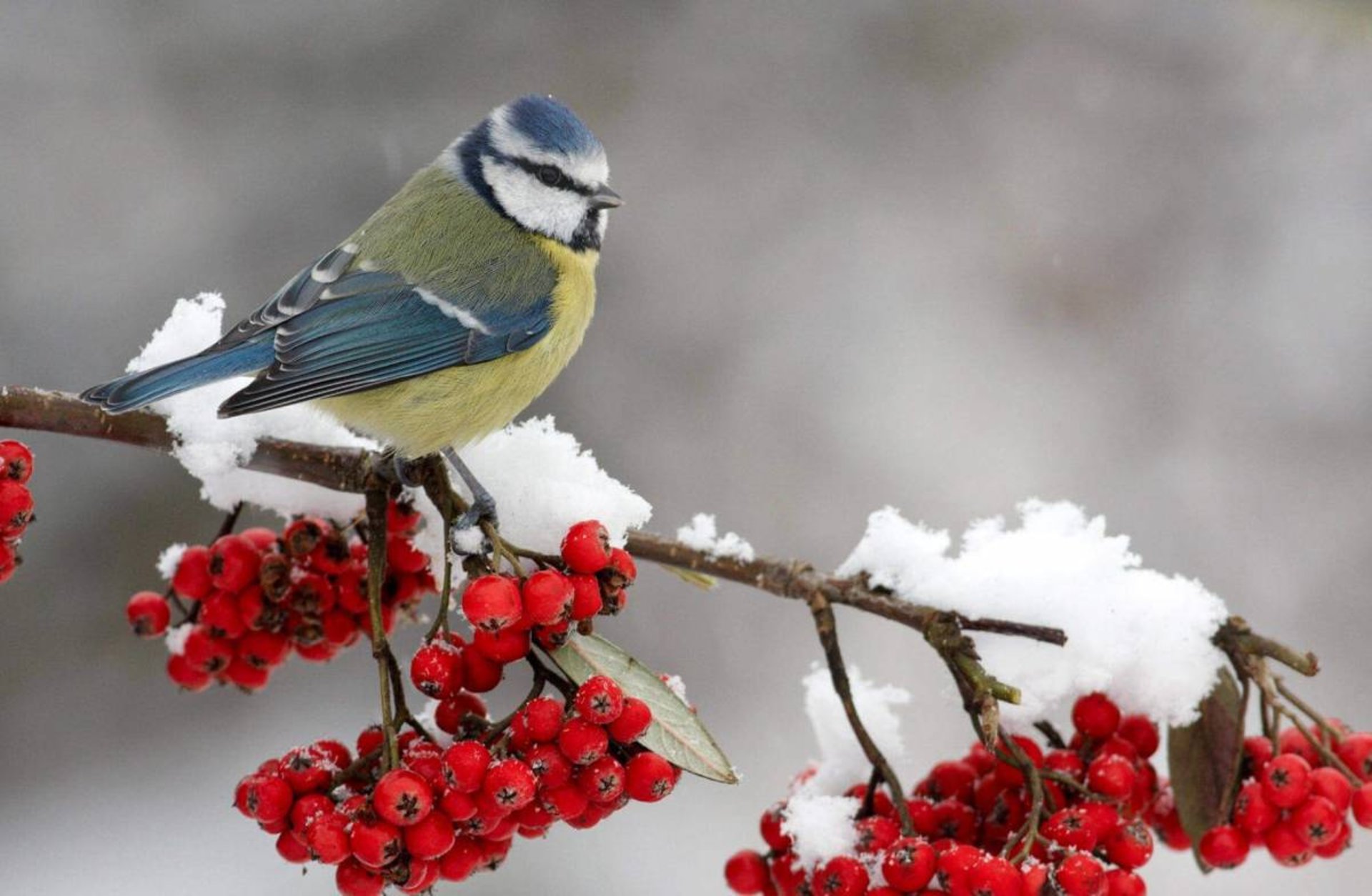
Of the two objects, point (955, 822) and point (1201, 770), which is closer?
point (955, 822)

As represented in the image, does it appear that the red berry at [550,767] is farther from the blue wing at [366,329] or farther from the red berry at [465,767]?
the blue wing at [366,329]

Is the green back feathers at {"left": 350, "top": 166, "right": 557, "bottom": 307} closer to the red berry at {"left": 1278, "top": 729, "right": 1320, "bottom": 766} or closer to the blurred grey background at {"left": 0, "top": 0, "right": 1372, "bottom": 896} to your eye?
the red berry at {"left": 1278, "top": 729, "right": 1320, "bottom": 766}

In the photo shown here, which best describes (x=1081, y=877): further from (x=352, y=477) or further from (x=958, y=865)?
(x=352, y=477)

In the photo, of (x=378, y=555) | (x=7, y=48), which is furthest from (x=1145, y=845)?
(x=7, y=48)

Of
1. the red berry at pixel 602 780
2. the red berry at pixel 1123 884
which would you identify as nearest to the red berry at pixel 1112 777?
the red berry at pixel 1123 884

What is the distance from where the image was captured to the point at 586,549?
1391 mm

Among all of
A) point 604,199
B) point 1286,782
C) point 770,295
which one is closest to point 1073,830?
point 1286,782

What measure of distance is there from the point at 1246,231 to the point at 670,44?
82.8 inches

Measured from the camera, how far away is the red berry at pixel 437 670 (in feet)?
4.55

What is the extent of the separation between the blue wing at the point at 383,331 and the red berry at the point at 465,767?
0.79 meters

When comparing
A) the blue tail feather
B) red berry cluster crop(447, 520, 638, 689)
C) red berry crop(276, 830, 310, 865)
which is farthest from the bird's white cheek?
red berry crop(276, 830, 310, 865)

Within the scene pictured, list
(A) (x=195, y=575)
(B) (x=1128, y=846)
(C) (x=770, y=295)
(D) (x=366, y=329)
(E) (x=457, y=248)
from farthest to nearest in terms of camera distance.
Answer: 1. (C) (x=770, y=295)
2. (E) (x=457, y=248)
3. (D) (x=366, y=329)
4. (A) (x=195, y=575)
5. (B) (x=1128, y=846)

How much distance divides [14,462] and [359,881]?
62 cm

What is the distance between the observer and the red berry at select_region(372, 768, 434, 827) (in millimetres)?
1304
